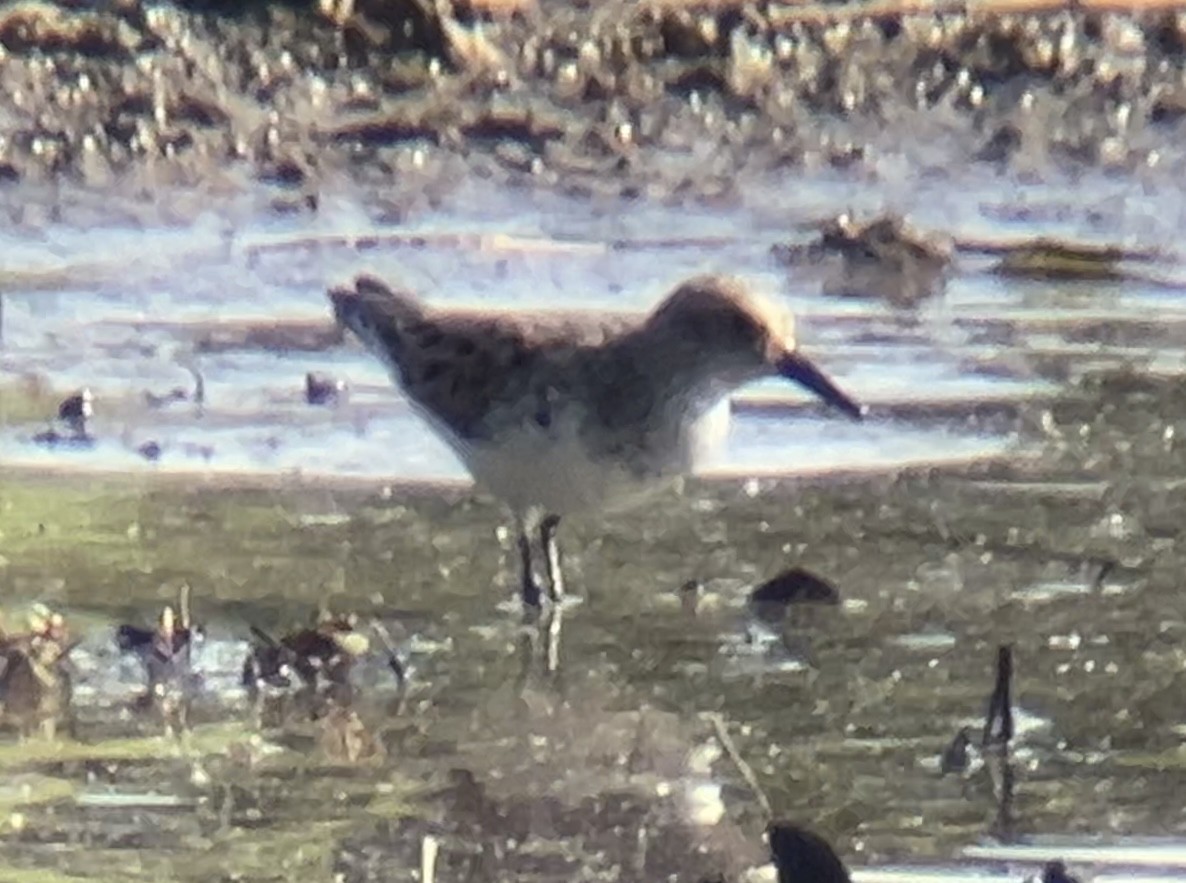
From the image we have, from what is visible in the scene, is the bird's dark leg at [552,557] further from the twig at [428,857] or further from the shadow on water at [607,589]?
the twig at [428,857]

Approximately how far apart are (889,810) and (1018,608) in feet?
0.81

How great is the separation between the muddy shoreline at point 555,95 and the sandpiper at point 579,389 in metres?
0.21

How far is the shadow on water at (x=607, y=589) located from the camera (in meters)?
2.03

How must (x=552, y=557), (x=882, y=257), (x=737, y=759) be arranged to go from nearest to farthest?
(x=737, y=759) < (x=552, y=557) < (x=882, y=257)

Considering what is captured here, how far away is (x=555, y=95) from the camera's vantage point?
97.3 inches

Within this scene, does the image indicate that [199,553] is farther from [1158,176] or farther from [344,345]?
[1158,176]

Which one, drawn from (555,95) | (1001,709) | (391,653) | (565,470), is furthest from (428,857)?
(555,95)

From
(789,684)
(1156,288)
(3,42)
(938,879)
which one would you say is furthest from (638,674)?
(3,42)

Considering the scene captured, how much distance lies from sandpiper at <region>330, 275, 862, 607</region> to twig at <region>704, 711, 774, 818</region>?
179 mm

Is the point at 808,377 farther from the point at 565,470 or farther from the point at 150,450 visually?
the point at 150,450

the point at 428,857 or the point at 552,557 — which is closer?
the point at 428,857

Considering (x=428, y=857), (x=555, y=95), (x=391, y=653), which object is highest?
(x=555, y=95)

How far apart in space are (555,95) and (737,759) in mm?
721

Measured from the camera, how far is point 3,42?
244 centimetres
